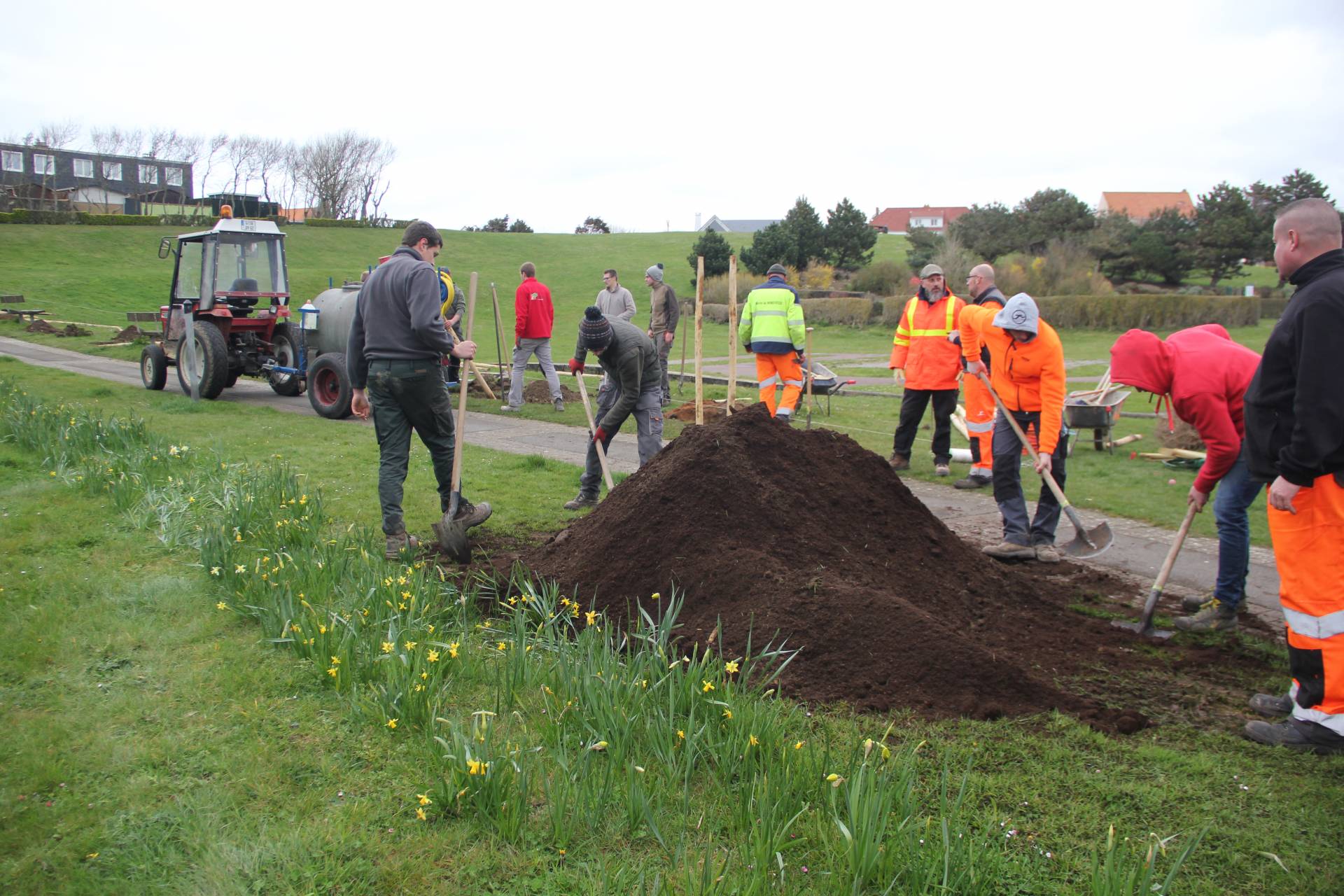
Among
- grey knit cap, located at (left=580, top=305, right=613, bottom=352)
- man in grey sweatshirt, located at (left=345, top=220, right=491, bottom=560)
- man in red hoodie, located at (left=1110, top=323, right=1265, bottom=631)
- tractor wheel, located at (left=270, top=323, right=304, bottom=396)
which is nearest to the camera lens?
man in red hoodie, located at (left=1110, top=323, right=1265, bottom=631)

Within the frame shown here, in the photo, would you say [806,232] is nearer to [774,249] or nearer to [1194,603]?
[774,249]

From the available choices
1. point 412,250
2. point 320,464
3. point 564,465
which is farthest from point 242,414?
point 412,250

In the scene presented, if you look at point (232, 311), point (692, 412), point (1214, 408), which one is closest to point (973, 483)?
point (1214, 408)

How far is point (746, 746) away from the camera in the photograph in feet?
9.71

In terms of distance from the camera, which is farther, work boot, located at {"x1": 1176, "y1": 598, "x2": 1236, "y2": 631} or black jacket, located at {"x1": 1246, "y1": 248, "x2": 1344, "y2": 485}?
work boot, located at {"x1": 1176, "y1": 598, "x2": 1236, "y2": 631}

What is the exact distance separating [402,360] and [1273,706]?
5038 millimetres

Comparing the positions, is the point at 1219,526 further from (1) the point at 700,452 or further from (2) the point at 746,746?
(2) the point at 746,746

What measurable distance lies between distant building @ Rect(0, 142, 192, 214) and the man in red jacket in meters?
52.1

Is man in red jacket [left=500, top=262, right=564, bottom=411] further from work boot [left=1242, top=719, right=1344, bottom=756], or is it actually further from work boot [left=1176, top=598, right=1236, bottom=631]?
work boot [left=1242, top=719, right=1344, bottom=756]

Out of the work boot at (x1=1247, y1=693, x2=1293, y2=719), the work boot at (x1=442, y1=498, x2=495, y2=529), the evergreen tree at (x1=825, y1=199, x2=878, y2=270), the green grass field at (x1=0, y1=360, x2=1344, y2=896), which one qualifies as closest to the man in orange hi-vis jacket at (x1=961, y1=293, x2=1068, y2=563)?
the green grass field at (x1=0, y1=360, x2=1344, y2=896)

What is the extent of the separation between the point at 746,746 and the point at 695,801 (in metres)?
0.24

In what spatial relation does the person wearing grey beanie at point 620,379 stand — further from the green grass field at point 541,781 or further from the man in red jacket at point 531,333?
the man in red jacket at point 531,333

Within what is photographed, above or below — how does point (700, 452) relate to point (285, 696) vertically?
above

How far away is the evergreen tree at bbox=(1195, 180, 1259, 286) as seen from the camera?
40938 mm
